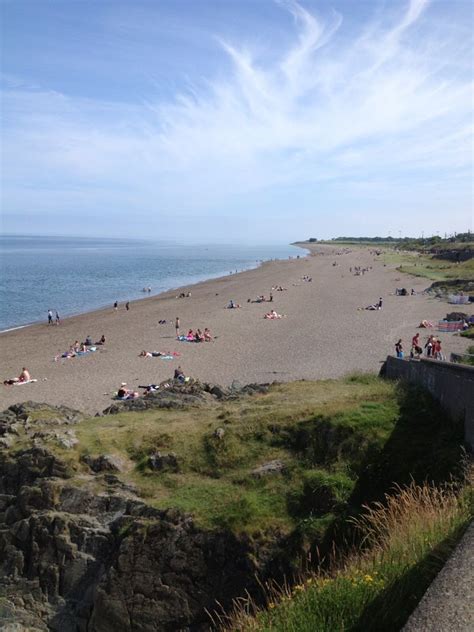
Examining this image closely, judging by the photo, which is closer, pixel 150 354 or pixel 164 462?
pixel 164 462

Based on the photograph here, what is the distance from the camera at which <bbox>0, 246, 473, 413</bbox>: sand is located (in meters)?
25.5

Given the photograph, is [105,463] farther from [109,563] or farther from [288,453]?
[288,453]

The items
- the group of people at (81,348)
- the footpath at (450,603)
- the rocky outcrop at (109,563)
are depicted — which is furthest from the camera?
the group of people at (81,348)

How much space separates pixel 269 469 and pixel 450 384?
13.3 feet

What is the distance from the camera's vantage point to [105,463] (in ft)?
37.5

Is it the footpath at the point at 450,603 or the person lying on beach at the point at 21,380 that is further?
the person lying on beach at the point at 21,380

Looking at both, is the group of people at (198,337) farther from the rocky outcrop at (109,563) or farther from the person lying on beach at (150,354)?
the rocky outcrop at (109,563)

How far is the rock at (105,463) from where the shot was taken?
11359 mm

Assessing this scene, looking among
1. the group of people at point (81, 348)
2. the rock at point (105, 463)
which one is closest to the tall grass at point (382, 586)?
the rock at point (105, 463)

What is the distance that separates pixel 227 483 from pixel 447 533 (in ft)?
18.9

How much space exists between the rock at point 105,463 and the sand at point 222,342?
32.6 ft

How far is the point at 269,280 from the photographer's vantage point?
258 ft

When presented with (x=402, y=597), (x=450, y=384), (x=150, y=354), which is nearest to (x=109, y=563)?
(x=402, y=597)

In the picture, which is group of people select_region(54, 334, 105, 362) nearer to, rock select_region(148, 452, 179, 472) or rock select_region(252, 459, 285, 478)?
rock select_region(148, 452, 179, 472)
